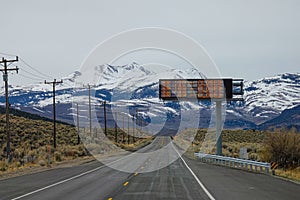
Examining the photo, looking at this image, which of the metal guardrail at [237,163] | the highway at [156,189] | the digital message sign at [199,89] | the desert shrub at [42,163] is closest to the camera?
the highway at [156,189]

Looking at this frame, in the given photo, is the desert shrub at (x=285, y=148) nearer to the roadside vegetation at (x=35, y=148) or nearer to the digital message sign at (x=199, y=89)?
the roadside vegetation at (x=35, y=148)

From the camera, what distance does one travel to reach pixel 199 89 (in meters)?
52.7

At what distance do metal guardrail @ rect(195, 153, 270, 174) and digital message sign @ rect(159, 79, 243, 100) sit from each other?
8.08m

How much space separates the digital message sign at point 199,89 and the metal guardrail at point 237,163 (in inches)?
318

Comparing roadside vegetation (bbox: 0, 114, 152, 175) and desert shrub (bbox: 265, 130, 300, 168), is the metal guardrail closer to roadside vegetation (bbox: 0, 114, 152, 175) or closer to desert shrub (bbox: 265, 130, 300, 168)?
desert shrub (bbox: 265, 130, 300, 168)

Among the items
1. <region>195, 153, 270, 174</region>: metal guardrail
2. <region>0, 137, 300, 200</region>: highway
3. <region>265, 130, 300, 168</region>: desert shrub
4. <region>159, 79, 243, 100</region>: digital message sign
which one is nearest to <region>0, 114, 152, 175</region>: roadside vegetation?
<region>159, 79, 243, 100</region>: digital message sign

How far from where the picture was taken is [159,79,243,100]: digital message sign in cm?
5223

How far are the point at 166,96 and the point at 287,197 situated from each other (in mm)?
36131

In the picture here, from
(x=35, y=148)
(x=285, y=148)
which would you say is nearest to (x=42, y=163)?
(x=285, y=148)

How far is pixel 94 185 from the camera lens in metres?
21.5

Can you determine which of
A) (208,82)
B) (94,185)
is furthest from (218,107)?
(94,185)

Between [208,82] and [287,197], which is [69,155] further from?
[287,197]

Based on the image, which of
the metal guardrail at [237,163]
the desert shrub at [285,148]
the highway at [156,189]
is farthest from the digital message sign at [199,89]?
the highway at [156,189]

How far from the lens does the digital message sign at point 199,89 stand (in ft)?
171
